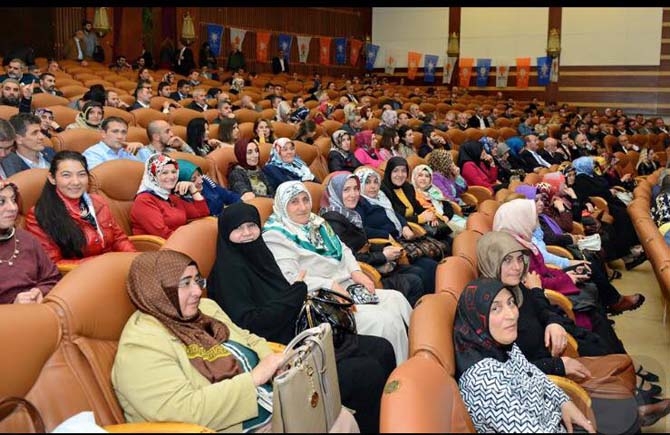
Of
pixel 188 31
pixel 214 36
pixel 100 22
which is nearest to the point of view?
pixel 100 22

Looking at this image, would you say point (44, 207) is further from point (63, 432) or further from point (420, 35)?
point (420, 35)

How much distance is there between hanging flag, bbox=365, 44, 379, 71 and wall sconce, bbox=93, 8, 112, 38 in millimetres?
7466

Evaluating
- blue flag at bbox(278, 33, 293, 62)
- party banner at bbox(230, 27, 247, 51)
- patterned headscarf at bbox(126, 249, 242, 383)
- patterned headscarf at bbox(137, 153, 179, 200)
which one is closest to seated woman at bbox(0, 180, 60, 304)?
patterned headscarf at bbox(126, 249, 242, 383)

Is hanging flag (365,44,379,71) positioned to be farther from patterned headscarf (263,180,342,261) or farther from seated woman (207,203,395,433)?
seated woman (207,203,395,433)

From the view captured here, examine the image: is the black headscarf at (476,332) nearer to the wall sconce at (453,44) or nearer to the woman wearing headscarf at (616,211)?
the woman wearing headscarf at (616,211)

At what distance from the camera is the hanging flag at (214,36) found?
1409 cm

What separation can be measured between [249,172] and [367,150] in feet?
6.32

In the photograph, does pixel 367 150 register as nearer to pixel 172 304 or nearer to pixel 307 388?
pixel 172 304

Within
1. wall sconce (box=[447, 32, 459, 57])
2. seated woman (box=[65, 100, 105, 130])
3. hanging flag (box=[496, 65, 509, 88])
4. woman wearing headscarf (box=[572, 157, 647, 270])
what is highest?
wall sconce (box=[447, 32, 459, 57])

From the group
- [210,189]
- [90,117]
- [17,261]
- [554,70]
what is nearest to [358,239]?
[210,189]

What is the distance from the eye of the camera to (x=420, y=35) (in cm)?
1725

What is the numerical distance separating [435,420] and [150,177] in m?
2.40

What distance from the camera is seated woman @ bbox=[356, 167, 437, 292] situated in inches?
156

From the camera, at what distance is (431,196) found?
4969 millimetres
